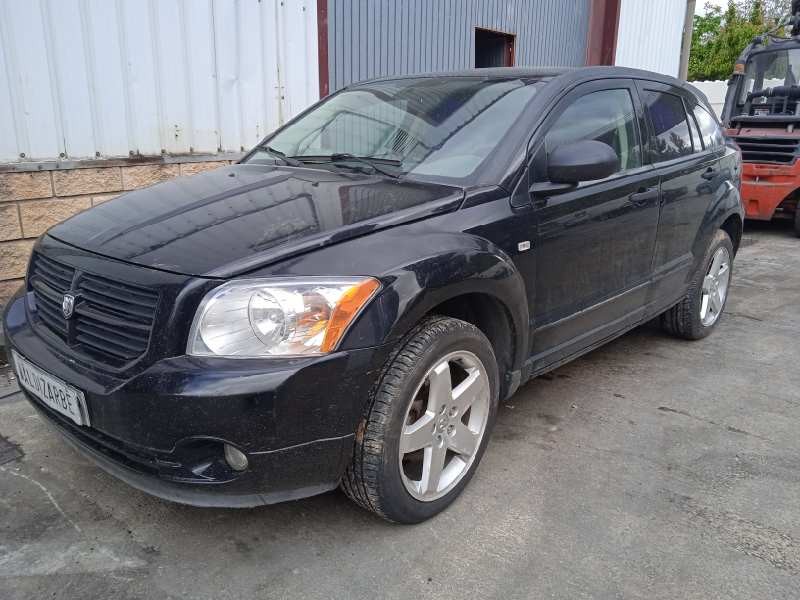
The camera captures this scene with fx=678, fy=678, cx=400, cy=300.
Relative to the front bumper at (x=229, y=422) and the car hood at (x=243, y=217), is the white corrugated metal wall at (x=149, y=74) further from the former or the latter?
the front bumper at (x=229, y=422)

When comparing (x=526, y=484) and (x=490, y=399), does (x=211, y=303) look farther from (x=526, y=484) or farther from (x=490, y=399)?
(x=526, y=484)

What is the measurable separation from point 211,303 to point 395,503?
97 cm

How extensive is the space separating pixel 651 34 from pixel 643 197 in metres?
9.81

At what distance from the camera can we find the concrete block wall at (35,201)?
4.67 metres

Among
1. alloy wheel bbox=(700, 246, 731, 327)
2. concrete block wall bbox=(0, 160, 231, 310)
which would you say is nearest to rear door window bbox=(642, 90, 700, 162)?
alloy wheel bbox=(700, 246, 731, 327)

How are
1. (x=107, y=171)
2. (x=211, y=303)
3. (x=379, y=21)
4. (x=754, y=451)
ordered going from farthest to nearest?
(x=379, y=21) → (x=107, y=171) → (x=754, y=451) → (x=211, y=303)

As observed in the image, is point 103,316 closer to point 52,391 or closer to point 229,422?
point 52,391

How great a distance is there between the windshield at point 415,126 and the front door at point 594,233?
0.83 ft

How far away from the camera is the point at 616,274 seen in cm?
351

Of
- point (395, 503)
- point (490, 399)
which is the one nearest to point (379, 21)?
point (490, 399)

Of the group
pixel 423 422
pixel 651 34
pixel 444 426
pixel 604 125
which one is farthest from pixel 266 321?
pixel 651 34

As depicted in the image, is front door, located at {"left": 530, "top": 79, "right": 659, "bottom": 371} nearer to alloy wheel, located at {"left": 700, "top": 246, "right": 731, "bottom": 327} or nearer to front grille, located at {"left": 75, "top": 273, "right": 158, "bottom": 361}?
alloy wheel, located at {"left": 700, "top": 246, "right": 731, "bottom": 327}

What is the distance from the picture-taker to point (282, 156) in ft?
11.5

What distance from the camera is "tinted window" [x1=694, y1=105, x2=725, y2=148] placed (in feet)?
14.4
